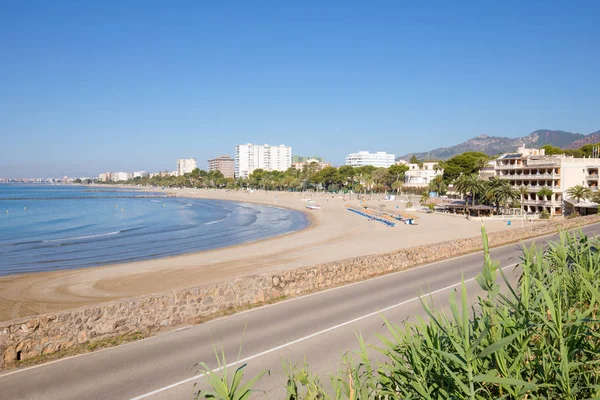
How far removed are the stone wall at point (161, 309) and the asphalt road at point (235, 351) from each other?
1.99 ft

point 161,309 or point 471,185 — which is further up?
point 471,185

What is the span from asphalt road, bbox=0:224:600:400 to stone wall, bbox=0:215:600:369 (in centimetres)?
61

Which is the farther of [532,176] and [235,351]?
[532,176]

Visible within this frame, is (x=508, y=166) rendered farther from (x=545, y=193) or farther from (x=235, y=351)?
(x=235, y=351)

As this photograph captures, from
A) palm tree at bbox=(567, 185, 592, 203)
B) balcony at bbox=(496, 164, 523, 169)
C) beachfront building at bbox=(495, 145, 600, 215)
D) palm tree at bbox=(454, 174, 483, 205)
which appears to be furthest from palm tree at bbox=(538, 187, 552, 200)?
palm tree at bbox=(454, 174, 483, 205)

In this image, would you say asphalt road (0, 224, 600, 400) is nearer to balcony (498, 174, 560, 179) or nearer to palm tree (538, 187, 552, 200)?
palm tree (538, 187, 552, 200)

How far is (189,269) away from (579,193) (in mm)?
48669

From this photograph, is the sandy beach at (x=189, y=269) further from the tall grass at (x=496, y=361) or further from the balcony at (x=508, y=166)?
the balcony at (x=508, y=166)

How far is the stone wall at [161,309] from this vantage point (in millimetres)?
9219

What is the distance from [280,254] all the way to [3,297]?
55.8 ft

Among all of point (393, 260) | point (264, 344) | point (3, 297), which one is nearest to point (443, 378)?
point (264, 344)

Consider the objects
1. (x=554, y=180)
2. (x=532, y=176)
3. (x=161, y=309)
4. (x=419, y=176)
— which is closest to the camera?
(x=161, y=309)

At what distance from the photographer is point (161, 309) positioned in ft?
37.2

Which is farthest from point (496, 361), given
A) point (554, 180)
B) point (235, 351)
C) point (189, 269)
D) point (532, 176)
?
point (532, 176)
